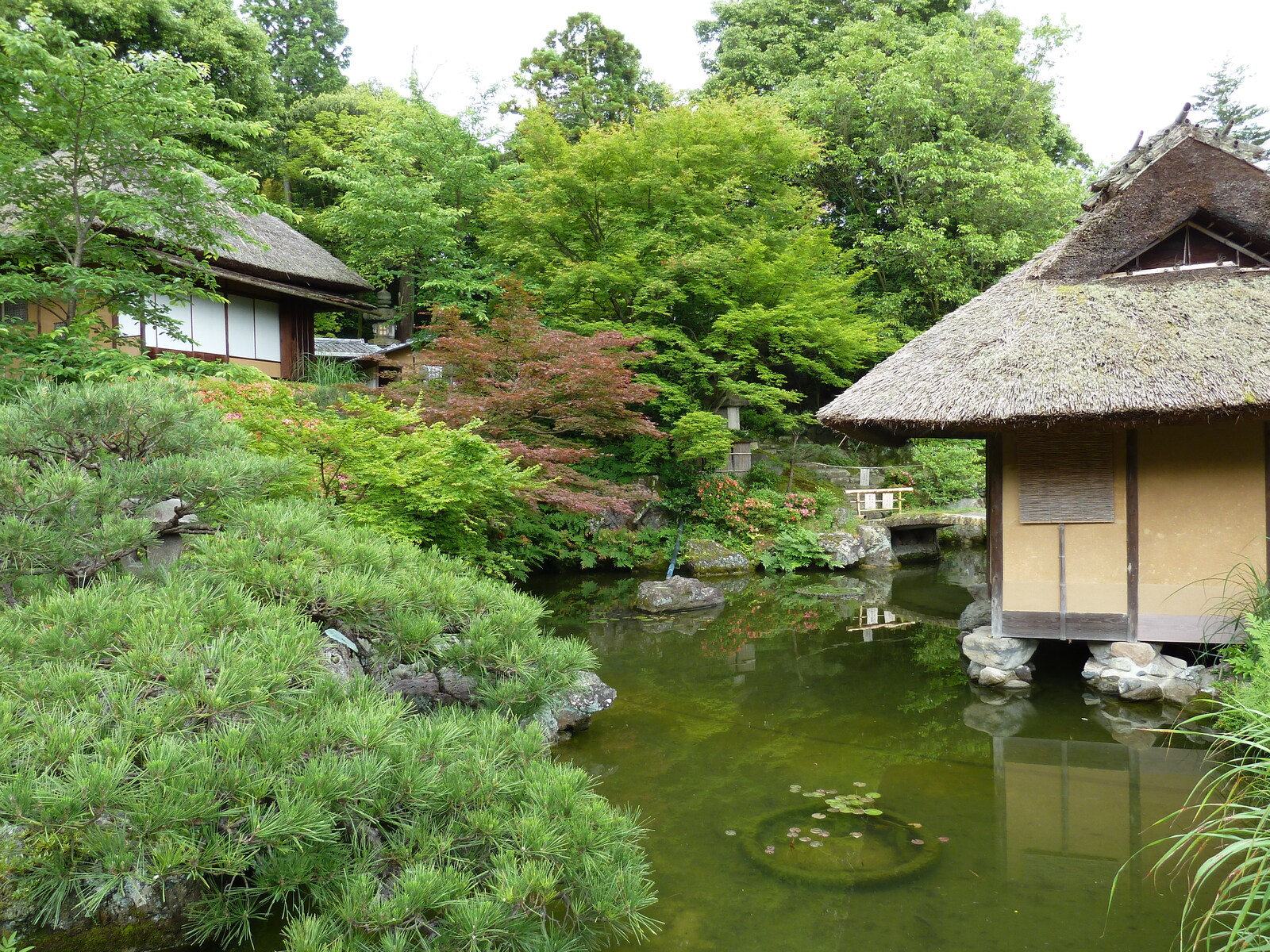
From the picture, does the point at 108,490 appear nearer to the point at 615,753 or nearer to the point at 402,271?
the point at 615,753

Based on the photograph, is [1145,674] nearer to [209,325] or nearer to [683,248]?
[683,248]

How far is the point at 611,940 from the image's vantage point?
11.4 ft

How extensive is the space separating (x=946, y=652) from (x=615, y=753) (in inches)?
190

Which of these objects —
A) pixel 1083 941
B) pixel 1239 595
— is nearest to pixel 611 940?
pixel 1083 941

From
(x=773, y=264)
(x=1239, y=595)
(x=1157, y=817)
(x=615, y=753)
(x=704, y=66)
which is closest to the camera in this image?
(x=1157, y=817)

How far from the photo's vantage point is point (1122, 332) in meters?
6.71

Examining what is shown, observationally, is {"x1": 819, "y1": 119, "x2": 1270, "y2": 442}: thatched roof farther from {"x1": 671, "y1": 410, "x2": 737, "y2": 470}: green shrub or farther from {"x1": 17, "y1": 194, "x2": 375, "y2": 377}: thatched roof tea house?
{"x1": 17, "y1": 194, "x2": 375, "y2": 377}: thatched roof tea house

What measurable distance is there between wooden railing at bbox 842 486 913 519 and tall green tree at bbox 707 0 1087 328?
501cm

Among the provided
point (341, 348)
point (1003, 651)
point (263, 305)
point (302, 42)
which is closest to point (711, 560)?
point (1003, 651)

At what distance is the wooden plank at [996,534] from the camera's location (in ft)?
24.0

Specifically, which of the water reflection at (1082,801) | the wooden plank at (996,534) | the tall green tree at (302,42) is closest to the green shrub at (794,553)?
the wooden plank at (996,534)

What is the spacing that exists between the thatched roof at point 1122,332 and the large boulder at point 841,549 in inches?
261

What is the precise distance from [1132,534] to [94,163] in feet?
36.0

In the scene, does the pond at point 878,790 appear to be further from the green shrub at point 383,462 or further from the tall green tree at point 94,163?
the tall green tree at point 94,163
